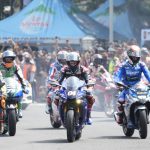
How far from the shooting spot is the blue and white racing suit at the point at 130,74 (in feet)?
52.6

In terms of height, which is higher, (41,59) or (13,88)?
(13,88)

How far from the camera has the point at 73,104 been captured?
1522 centimetres

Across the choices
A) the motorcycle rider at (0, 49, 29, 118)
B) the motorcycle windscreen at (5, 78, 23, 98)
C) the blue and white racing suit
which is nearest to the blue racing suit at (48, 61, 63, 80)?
the motorcycle rider at (0, 49, 29, 118)

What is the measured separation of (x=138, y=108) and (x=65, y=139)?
1.45 meters

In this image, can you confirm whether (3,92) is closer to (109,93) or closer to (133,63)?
(133,63)

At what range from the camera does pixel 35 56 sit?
32.2m

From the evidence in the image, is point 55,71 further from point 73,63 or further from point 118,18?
point 118,18

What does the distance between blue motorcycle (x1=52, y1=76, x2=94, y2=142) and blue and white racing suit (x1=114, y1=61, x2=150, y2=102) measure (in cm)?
84

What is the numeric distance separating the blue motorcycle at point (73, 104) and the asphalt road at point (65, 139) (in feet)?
0.84

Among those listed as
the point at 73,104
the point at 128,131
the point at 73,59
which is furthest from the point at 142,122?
the point at 73,59

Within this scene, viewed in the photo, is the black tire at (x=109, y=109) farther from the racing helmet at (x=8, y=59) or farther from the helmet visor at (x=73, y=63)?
the helmet visor at (x=73, y=63)

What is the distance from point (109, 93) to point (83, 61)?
5.16m

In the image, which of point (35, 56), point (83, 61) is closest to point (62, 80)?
point (83, 61)

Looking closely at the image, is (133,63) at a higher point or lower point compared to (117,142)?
higher
